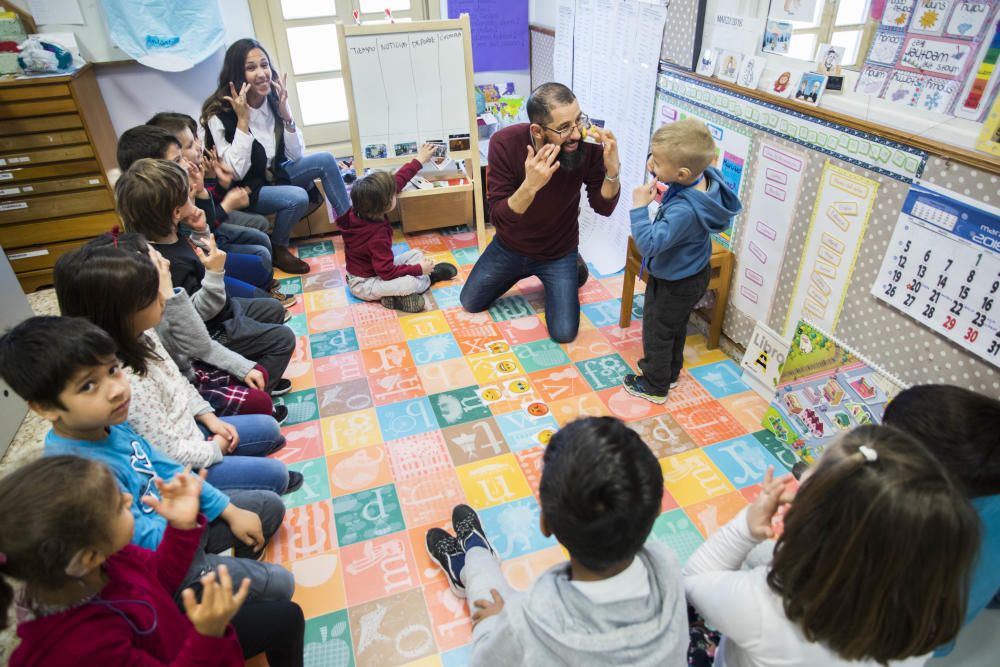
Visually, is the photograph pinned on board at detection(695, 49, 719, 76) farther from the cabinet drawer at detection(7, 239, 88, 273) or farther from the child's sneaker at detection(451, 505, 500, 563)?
the cabinet drawer at detection(7, 239, 88, 273)

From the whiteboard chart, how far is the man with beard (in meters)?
0.93

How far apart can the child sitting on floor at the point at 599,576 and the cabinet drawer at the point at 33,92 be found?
3.63 m

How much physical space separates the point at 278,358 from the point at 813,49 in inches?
93.1

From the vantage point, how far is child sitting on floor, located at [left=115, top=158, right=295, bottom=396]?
2086mm

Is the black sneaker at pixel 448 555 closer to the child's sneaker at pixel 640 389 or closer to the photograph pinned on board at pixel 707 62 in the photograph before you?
the child's sneaker at pixel 640 389

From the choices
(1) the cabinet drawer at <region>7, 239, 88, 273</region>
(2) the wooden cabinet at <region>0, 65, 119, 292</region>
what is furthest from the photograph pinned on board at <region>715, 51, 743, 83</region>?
(1) the cabinet drawer at <region>7, 239, 88, 273</region>

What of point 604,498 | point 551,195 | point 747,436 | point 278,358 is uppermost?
point 604,498

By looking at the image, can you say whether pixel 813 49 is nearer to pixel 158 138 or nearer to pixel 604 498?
pixel 604 498

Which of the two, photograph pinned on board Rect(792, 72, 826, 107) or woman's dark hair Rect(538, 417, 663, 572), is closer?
woman's dark hair Rect(538, 417, 663, 572)

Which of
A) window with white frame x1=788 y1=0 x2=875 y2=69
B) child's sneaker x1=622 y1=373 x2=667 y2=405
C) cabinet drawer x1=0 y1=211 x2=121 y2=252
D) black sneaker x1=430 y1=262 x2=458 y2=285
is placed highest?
window with white frame x1=788 y1=0 x2=875 y2=69

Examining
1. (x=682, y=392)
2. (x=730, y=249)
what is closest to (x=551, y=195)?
(x=730, y=249)

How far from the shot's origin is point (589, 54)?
11.1 feet

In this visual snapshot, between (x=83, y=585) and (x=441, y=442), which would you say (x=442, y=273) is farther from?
(x=83, y=585)

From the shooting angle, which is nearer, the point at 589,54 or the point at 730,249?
the point at 730,249
